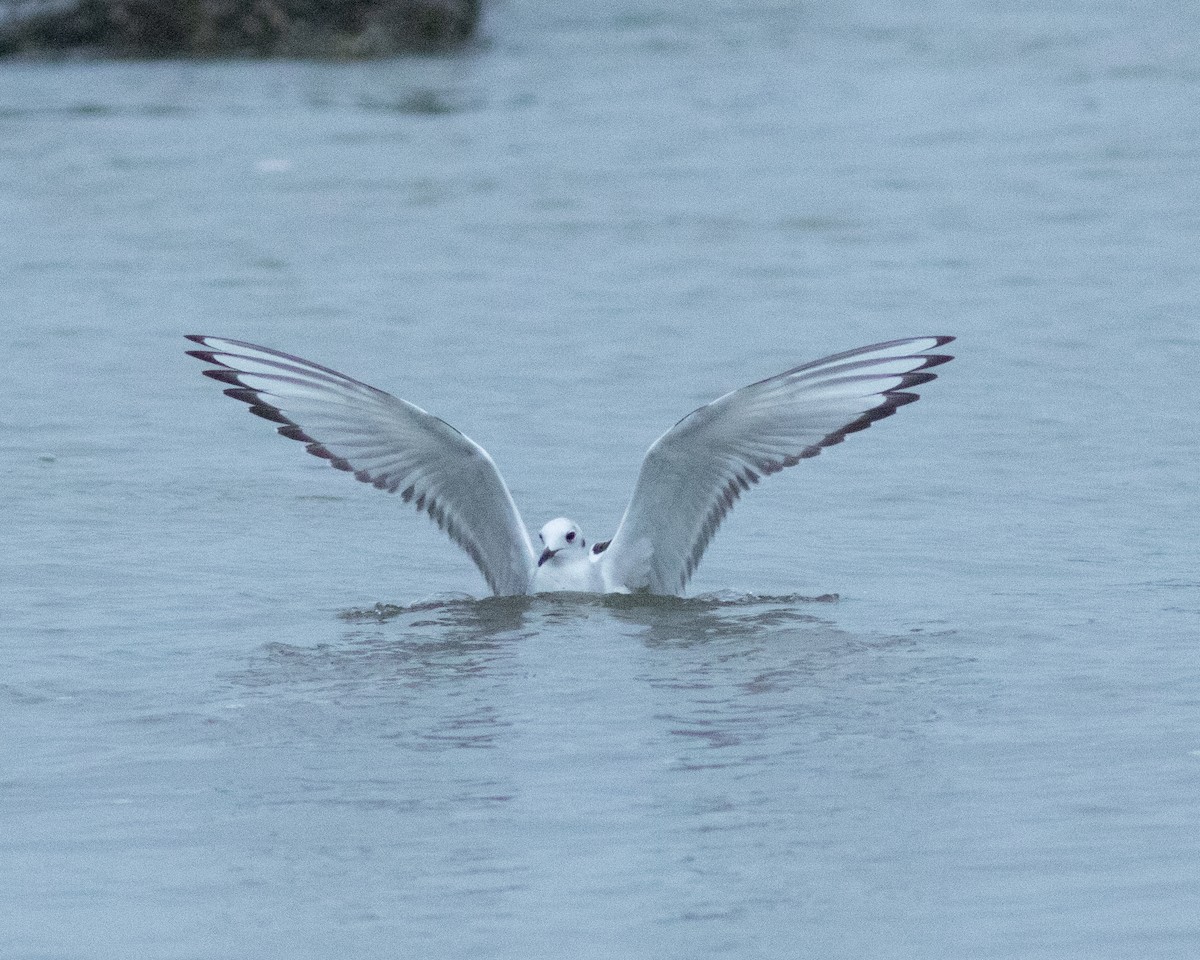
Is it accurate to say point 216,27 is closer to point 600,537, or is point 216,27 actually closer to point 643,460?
point 600,537

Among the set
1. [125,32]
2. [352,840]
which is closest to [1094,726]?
[352,840]

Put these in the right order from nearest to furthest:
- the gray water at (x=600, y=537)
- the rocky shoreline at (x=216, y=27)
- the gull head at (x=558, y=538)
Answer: the gray water at (x=600, y=537)
the gull head at (x=558, y=538)
the rocky shoreline at (x=216, y=27)

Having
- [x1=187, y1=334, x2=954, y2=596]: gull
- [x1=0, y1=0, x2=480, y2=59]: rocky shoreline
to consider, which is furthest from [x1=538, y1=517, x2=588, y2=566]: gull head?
[x1=0, y1=0, x2=480, y2=59]: rocky shoreline

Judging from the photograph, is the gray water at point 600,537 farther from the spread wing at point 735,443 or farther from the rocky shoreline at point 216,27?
the rocky shoreline at point 216,27

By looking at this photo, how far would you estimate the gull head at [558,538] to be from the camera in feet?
26.8

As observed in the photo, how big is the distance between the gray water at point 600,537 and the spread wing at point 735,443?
209mm

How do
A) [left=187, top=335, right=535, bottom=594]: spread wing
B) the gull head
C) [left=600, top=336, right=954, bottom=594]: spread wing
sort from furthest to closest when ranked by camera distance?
the gull head
[left=187, top=335, right=535, bottom=594]: spread wing
[left=600, top=336, right=954, bottom=594]: spread wing

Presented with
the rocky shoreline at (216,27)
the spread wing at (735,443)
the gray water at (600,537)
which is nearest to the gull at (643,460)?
the spread wing at (735,443)

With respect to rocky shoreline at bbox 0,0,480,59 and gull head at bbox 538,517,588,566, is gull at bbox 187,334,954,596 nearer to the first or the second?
gull head at bbox 538,517,588,566

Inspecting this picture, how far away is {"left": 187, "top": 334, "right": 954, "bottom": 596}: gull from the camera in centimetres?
785

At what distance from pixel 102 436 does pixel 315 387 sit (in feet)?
9.99

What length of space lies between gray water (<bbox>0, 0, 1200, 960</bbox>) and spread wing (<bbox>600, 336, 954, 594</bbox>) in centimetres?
21

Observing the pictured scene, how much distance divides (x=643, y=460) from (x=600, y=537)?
1253mm

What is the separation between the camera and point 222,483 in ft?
33.0
